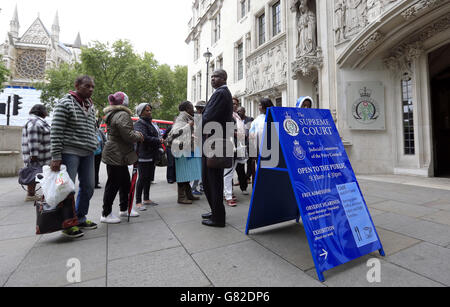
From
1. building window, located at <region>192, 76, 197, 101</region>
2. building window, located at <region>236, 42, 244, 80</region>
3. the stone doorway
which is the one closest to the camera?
the stone doorway

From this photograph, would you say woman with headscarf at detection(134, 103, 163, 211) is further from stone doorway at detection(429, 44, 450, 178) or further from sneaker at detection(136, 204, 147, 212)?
stone doorway at detection(429, 44, 450, 178)

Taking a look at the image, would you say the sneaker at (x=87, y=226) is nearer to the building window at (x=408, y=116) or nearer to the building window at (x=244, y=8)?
the building window at (x=408, y=116)

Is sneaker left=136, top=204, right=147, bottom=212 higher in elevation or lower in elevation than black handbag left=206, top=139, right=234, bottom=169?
lower

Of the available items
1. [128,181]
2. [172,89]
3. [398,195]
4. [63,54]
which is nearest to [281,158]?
[128,181]

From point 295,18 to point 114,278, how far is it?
12.6m

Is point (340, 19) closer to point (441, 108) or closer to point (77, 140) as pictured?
point (441, 108)

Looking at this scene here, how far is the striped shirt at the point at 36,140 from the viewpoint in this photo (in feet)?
15.6

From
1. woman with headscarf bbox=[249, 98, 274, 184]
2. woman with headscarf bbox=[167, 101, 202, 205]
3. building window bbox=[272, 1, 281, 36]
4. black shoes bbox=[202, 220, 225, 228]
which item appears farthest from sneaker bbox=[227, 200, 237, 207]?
building window bbox=[272, 1, 281, 36]

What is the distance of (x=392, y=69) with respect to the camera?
864 centimetres

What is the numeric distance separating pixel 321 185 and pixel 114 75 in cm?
3462

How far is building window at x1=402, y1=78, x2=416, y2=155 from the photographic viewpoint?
27.2 feet

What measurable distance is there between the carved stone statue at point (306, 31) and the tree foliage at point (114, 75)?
2536 centimetres

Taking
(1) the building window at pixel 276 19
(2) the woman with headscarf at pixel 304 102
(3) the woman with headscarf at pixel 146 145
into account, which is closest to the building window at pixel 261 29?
(1) the building window at pixel 276 19

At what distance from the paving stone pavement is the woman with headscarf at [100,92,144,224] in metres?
0.48
